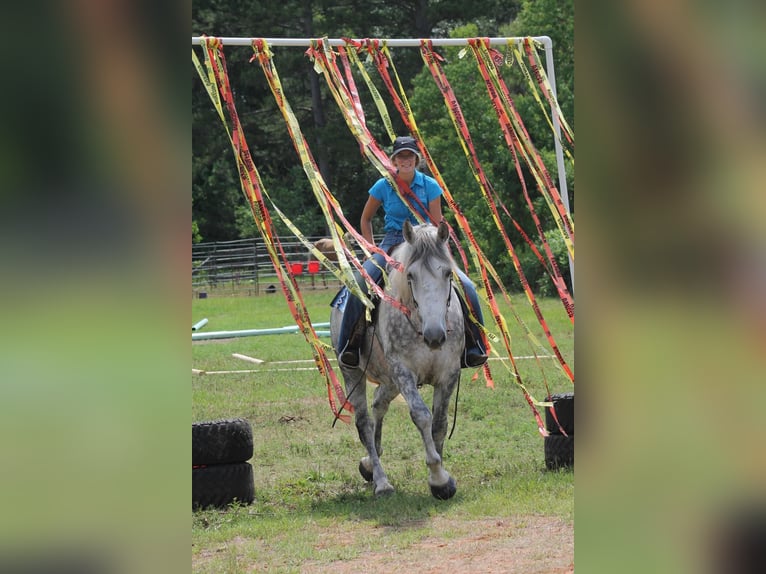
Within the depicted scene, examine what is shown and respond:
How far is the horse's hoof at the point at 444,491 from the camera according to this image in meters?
6.54

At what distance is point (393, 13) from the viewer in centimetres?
3675

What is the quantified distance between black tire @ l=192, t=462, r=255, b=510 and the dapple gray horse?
938 mm

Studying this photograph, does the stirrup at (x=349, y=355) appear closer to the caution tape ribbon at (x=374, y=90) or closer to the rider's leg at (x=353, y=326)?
the rider's leg at (x=353, y=326)

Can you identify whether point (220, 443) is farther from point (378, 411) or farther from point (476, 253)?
point (476, 253)

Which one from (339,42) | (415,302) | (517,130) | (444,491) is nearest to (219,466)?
(444,491)

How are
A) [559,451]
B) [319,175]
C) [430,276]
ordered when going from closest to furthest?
[319,175] < [430,276] < [559,451]

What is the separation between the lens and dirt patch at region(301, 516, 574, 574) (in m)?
4.92

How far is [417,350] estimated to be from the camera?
6.79 meters

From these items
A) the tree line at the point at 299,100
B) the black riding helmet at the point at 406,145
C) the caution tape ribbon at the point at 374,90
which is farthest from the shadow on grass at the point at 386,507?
the tree line at the point at 299,100

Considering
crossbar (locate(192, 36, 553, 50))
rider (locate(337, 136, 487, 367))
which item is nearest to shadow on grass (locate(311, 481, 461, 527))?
rider (locate(337, 136, 487, 367))

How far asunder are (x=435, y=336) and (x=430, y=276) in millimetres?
430
